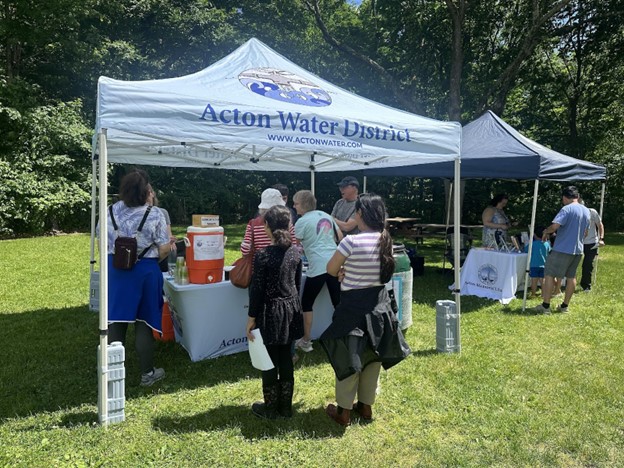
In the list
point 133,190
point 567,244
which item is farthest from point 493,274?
point 133,190

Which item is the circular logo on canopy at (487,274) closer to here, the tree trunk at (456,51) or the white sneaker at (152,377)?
the white sneaker at (152,377)

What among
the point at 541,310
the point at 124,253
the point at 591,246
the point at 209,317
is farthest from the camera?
the point at 591,246

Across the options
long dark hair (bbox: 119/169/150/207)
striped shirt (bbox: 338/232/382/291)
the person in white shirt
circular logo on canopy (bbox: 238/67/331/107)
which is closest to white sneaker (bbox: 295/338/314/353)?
striped shirt (bbox: 338/232/382/291)

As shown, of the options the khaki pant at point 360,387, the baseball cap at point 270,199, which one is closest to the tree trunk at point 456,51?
the baseball cap at point 270,199

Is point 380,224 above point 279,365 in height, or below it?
above

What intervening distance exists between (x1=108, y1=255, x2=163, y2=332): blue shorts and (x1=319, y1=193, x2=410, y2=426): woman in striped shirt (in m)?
1.44

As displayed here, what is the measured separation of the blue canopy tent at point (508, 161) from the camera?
239 inches

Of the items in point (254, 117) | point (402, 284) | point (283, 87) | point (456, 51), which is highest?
point (456, 51)

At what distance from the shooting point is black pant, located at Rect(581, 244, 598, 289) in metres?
7.52

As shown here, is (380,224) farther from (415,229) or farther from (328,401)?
(415,229)

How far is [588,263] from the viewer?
7562 millimetres

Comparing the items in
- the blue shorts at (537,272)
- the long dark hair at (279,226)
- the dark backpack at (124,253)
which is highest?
the long dark hair at (279,226)

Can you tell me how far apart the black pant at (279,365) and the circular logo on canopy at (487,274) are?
187 inches

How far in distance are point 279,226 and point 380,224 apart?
26.2 inches
